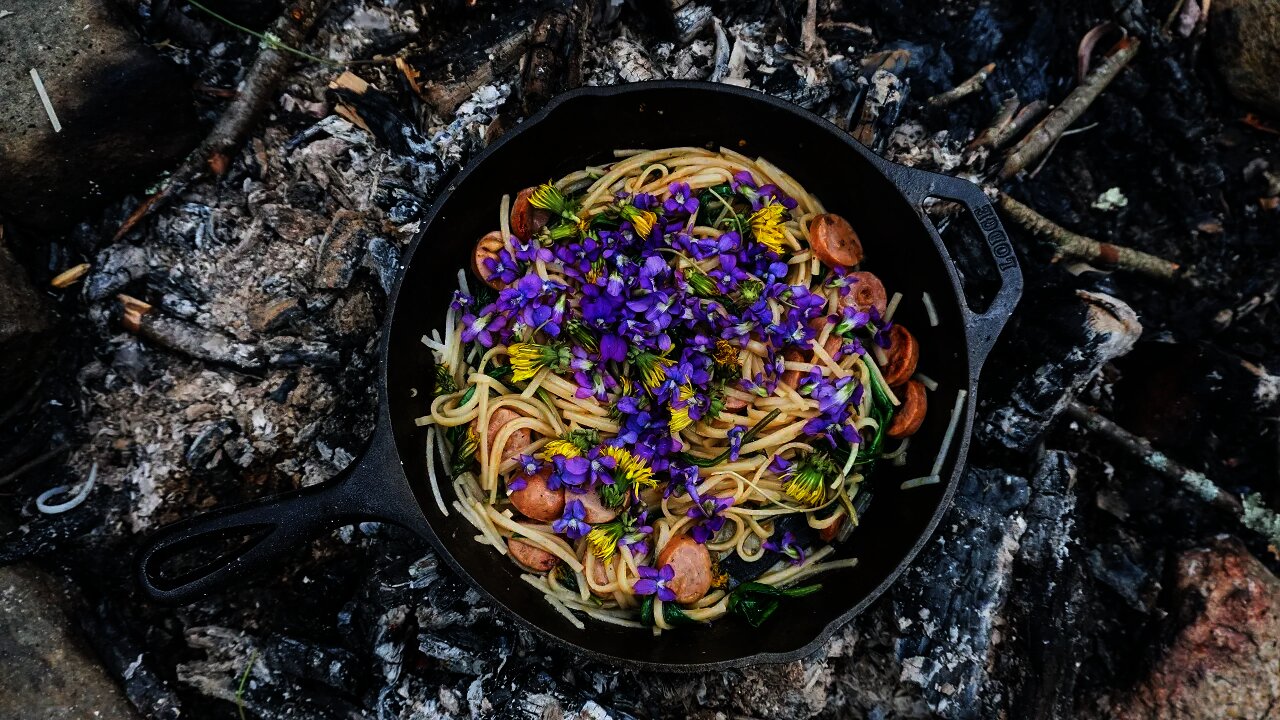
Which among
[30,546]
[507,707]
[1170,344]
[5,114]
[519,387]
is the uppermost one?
[5,114]

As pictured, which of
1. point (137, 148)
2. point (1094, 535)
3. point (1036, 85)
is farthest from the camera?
point (1036, 85)

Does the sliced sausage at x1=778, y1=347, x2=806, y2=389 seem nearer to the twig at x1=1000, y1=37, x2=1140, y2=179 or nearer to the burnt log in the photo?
the burnt log

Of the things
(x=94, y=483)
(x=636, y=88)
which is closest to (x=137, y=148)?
(x=94, y=483)

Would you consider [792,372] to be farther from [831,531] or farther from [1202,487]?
[1202,487]

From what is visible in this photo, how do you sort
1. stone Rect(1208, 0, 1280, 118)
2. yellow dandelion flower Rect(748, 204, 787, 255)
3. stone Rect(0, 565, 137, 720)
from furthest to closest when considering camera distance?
stone Rect(1208, 0, 1280, 118)
yellow dandelion flower Rect(748, 204, 787, 255)
stone Rect(0, 565, 137, 720)

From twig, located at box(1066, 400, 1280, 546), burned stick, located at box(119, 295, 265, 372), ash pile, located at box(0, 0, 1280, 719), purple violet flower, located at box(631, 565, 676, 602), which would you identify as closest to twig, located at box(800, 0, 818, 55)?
ash pile, located at box(0, 0, 1280, 719)

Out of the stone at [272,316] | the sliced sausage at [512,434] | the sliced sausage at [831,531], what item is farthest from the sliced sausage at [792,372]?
the stone at [272,316]

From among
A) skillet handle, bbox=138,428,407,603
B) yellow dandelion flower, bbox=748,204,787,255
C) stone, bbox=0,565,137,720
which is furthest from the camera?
yellow dandelion flower, bbox=748,204,787,255

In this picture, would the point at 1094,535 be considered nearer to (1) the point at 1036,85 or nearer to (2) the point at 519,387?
(1) the point at 1036,85
